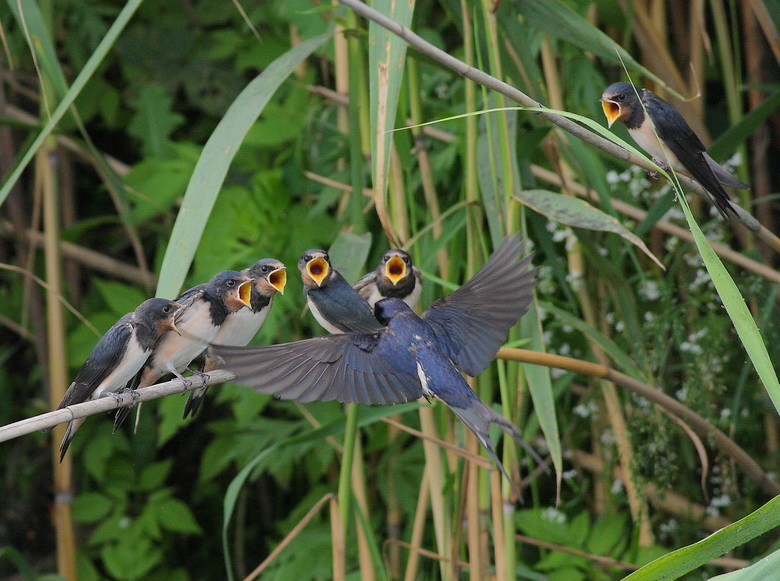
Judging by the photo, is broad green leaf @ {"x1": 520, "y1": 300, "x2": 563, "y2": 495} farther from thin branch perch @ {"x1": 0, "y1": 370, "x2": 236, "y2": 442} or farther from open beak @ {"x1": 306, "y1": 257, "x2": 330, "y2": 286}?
thin branch perch @ {"x1": 0, "y1": 370, "x2": 236, "y2": 442}

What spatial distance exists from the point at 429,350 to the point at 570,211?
12.3 inches

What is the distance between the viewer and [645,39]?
2.57 m

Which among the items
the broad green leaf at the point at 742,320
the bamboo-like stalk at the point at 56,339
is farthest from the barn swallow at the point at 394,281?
the bamboo-like stalk at the point at 56,339

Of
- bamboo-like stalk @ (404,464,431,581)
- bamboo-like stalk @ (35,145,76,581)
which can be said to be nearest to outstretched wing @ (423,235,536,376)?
bamboo-like stalk @ (404,464,431,581)

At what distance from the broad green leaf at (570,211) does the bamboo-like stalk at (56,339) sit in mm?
1571

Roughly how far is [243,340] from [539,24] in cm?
76

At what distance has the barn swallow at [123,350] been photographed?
5.22 ft

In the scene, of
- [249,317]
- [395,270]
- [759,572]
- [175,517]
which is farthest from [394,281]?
[175,517]

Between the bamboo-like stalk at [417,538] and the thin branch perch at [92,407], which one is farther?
the bamboo-like stalk at [417,538]

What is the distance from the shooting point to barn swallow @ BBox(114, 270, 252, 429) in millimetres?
1623

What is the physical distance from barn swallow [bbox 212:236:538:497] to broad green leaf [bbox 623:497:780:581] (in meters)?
0.28

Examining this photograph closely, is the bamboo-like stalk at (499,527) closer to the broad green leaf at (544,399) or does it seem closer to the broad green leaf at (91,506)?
the broad green leaf at (544,399)

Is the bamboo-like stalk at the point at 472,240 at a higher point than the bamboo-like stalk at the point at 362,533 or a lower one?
higher

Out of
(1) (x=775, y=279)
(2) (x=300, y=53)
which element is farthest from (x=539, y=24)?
(1) (x=775, y=279)
